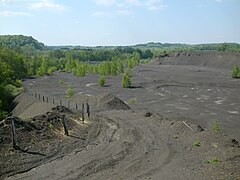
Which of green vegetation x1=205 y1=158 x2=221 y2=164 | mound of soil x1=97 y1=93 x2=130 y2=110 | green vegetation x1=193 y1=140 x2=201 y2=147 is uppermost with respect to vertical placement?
green vegetation x1=205 y1=158 x2=221 y2=164

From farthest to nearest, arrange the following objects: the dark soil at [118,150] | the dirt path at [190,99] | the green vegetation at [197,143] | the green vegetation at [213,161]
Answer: the dirt path at [190,99] → the green vegetation at [197,143] → the green vegetation at [213,161] → the dark soil at [118,150]

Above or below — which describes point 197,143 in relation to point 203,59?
above

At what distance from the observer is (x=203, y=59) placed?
491ft

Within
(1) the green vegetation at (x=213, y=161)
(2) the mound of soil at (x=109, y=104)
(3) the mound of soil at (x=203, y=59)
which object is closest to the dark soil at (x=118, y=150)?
(1) the green vegetation at (x=213, y=161)

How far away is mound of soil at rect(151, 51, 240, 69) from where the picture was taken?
13412 centimetres

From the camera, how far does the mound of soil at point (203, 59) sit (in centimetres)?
13412

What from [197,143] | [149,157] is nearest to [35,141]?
Answer: [149,157]

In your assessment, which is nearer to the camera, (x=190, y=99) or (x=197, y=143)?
(x=197, y=143)

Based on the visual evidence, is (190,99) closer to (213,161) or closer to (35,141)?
(213,161)

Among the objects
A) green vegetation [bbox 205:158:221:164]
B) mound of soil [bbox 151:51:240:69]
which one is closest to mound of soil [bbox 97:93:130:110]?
green vegetation [bbox 205:158:221:164]

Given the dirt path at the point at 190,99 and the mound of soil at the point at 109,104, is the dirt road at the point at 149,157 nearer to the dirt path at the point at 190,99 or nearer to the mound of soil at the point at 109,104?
the dirt path at the point at 190,99

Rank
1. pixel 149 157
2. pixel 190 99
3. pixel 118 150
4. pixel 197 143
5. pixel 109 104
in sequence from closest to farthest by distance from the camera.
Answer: pixel 149 157, pixel 118 150, pixel 197 143, pixel 109 104, pixel 190 99

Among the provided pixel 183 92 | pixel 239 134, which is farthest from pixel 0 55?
pixel 239 134

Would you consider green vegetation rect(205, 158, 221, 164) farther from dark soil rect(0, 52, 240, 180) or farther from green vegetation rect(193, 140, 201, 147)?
green vegetation rect(193, 140, 201, 147)
